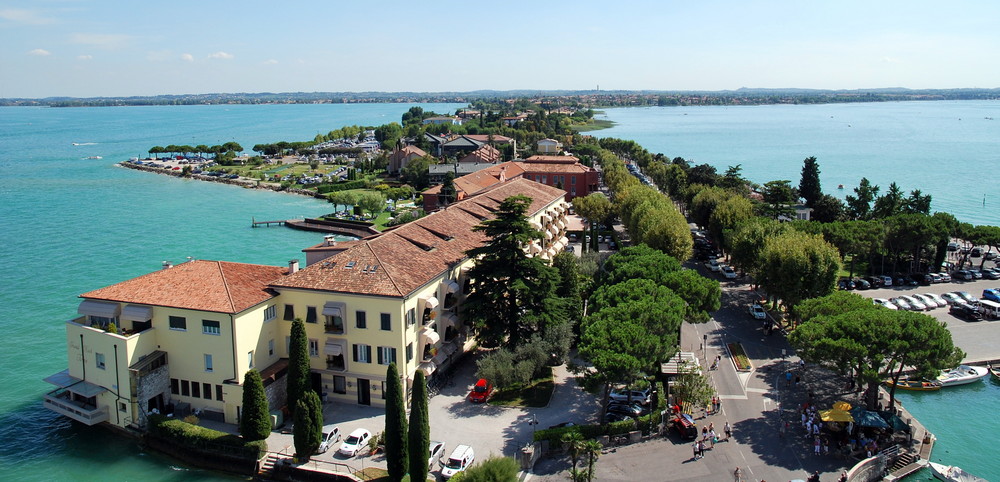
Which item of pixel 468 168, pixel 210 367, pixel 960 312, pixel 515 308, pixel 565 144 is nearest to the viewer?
pixel 210 367

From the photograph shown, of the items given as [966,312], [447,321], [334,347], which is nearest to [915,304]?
[966,312]

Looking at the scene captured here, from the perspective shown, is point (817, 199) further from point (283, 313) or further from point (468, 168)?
point (283, 313)

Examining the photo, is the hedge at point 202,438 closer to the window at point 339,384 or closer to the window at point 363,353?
the window at point 339,384

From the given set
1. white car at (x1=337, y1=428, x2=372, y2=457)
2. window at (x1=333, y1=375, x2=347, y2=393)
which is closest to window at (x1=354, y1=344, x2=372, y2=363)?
window at (x1=333, y1=375, x2=347, y2=393)

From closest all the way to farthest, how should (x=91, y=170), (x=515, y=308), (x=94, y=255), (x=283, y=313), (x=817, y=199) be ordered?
(x=283, y=313) → (x=515, y=308) → (x=94, y=255) → (x=817, y=199) → (x=91, y=170)

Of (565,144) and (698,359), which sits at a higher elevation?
(565,144)

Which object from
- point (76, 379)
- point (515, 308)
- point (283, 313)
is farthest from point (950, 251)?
point (76, 379)
